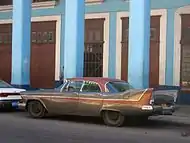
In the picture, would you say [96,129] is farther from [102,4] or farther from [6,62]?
[6,62]

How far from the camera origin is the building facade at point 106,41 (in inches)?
821

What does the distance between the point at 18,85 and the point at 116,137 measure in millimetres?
11327

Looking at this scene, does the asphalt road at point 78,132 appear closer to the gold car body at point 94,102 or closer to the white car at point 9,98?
the gold car body at point 94,102

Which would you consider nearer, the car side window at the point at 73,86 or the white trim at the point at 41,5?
the car side window at the point at 73,86

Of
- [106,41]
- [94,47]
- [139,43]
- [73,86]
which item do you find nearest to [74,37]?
[139,43]

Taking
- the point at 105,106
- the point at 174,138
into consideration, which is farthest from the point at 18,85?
the point at 174,138

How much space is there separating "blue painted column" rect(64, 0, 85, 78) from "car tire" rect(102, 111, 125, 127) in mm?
6161

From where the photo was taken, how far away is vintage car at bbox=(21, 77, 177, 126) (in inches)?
514

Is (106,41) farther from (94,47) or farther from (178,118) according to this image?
(178,118)

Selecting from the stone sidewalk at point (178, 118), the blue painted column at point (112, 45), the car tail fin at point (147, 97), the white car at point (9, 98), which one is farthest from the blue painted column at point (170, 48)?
the car tail fin at point (147, 97)

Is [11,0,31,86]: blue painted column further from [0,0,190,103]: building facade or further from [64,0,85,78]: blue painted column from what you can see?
[64,0,85,78]: blue painted column

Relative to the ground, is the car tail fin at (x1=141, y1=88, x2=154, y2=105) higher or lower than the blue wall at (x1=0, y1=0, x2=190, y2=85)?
lower

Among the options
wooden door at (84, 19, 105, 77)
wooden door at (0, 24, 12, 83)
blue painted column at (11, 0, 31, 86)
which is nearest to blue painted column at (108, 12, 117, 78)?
wooden door at (84, 19, 105, 77)

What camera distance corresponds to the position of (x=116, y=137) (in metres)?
11.2
